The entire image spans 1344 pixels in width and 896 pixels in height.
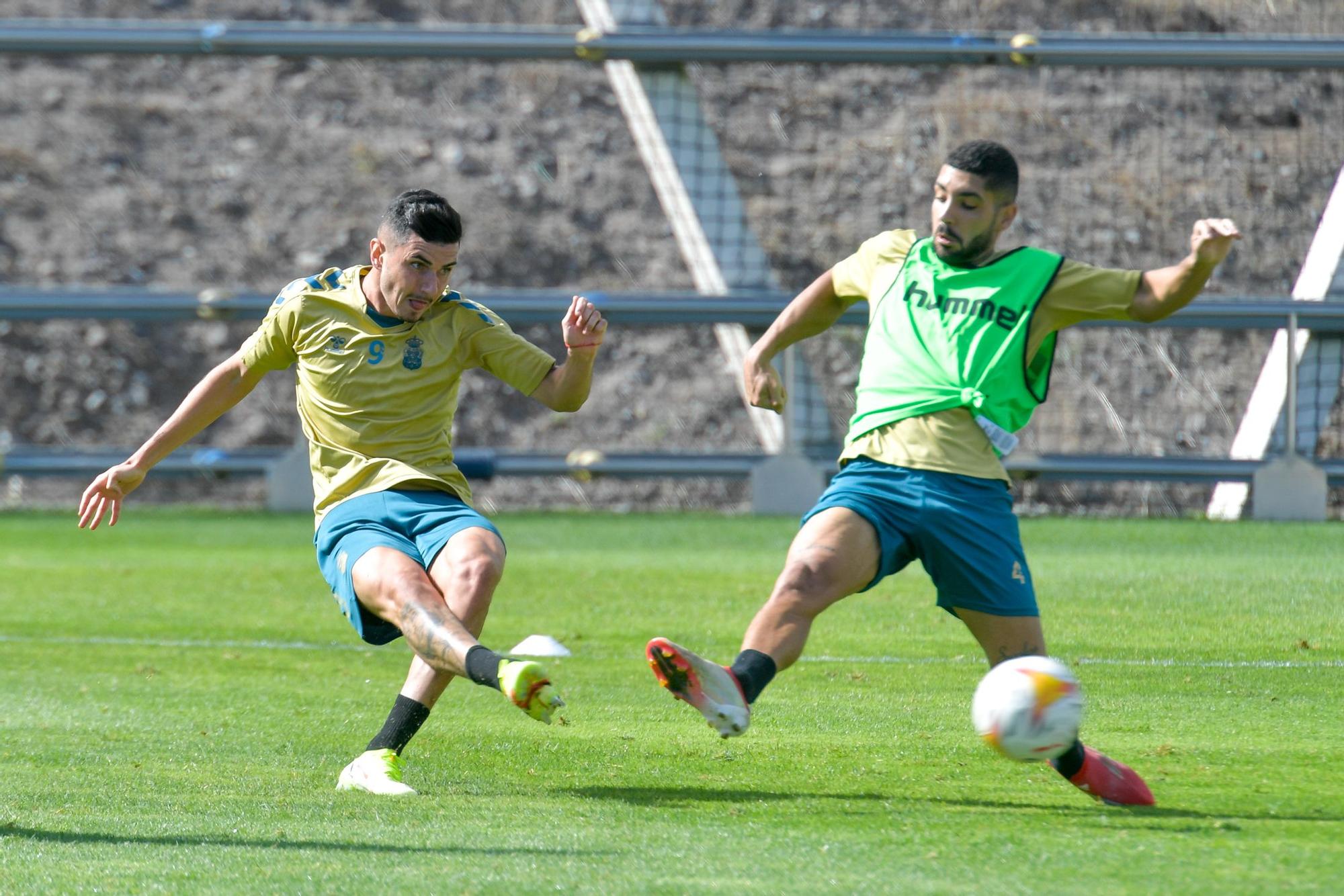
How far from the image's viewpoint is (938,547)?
3938 mm

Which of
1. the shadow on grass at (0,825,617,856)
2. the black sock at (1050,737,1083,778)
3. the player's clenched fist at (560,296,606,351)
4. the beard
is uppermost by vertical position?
the beard

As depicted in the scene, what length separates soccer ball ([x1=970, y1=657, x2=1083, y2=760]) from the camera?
142 inches

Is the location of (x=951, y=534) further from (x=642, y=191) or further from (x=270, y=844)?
(x=642, y=191)

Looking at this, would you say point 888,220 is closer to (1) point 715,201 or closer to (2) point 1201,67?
(1) point 715,201

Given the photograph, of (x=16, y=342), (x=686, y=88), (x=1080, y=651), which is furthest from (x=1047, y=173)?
(x=16, y=342)

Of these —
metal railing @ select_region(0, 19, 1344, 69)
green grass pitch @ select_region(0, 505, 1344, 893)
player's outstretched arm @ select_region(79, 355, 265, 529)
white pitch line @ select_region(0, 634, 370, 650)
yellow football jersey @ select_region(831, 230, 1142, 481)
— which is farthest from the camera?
metal railing @ select_region(0, 19, 1344, 69)

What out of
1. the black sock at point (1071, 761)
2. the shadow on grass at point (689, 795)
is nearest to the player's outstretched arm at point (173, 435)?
the shadow on grass at point (689, 795)

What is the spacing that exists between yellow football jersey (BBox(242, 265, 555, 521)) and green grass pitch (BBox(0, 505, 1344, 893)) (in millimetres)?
783

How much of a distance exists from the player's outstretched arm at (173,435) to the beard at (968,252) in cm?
185

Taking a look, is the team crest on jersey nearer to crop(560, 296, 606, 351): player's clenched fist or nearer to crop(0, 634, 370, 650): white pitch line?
crop(560, 296, 606, 351): player's clenched fist

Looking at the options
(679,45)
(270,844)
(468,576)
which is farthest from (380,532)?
(679,45)

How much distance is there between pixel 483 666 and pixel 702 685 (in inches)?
19.0

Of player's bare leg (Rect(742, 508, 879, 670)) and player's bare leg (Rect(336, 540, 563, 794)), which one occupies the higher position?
player's bare leg (Rect(742, 508, 879, 670))

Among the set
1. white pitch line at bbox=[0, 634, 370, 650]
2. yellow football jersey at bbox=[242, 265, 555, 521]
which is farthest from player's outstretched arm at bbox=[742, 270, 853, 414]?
white pitch line at bbox=[0, 634, 370, 650]
